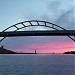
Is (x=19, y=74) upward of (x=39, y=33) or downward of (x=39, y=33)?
downward

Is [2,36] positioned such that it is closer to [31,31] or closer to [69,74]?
[31,31]

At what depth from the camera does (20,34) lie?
68938 millimetres

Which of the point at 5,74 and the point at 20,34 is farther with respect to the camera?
the point at 20,34

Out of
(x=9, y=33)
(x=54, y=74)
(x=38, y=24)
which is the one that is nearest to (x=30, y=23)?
(x=38, y=24)

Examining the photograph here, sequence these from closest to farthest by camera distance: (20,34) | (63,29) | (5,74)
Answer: (5,74) → (63,29) → (20,34)

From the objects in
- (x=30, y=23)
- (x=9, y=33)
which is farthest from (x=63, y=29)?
(x=9, y=33)

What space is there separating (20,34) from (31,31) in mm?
2717

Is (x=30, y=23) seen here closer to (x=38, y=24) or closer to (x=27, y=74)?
(x=38, y=24)

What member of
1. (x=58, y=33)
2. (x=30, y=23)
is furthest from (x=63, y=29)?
(x=30, y=23)

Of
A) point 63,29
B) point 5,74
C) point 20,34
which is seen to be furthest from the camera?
point 20,34

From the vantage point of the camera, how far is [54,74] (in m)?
51.1

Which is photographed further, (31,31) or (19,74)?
(31,31)

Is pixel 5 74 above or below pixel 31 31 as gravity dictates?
below

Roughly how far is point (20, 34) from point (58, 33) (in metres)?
8.95
